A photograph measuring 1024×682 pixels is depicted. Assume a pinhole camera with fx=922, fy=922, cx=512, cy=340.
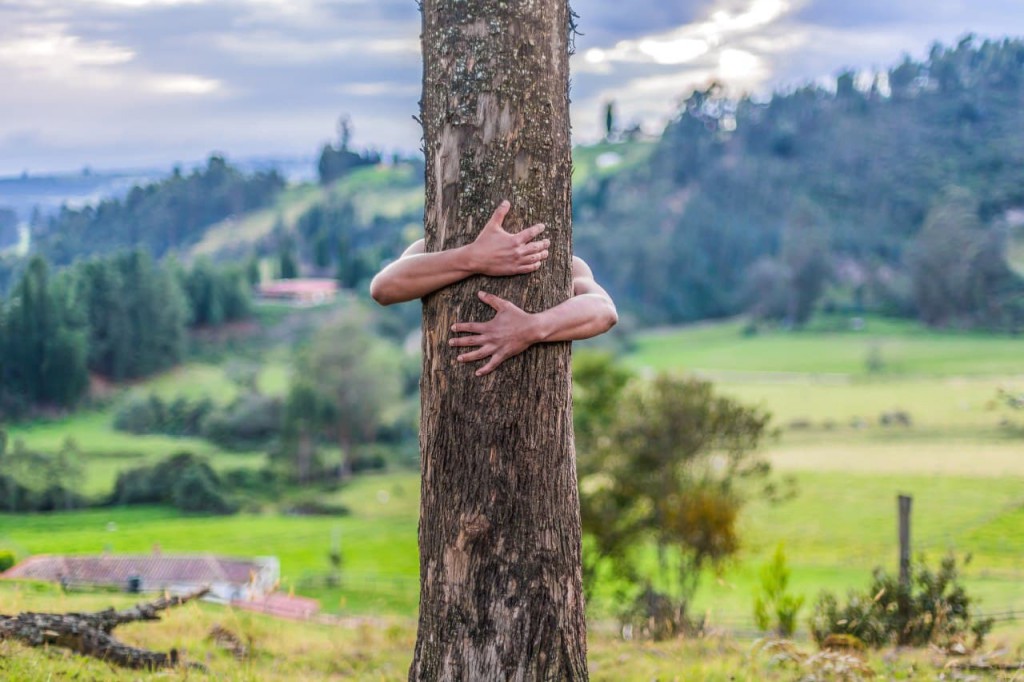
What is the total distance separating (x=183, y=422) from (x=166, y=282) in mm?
6655

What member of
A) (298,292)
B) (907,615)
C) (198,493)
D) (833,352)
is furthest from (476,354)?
(298,292)

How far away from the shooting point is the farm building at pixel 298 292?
6344cm

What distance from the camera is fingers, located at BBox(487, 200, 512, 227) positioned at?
2932mm

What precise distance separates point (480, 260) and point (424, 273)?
8.0 inches

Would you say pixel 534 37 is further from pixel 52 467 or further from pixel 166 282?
pixel 166 282

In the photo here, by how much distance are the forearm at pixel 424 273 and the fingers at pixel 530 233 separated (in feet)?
0.58

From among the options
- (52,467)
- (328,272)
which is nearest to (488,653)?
(52,467)

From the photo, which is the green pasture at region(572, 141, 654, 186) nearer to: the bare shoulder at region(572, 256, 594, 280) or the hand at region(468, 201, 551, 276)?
the bare shoulder at region(572, 256, 594, 280)

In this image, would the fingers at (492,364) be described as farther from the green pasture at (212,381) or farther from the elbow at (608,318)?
the green pasture at (212,381)

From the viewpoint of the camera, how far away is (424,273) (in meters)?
3.00

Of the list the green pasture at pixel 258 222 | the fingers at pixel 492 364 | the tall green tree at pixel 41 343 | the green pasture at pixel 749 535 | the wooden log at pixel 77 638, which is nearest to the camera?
the fingers at pixel 492 364

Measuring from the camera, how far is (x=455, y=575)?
2955 mm

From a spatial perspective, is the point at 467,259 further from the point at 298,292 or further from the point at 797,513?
the point at 298,292

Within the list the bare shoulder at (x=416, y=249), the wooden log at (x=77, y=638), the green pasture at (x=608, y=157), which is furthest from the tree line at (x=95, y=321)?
the green pasture at (x=608, y=157)
